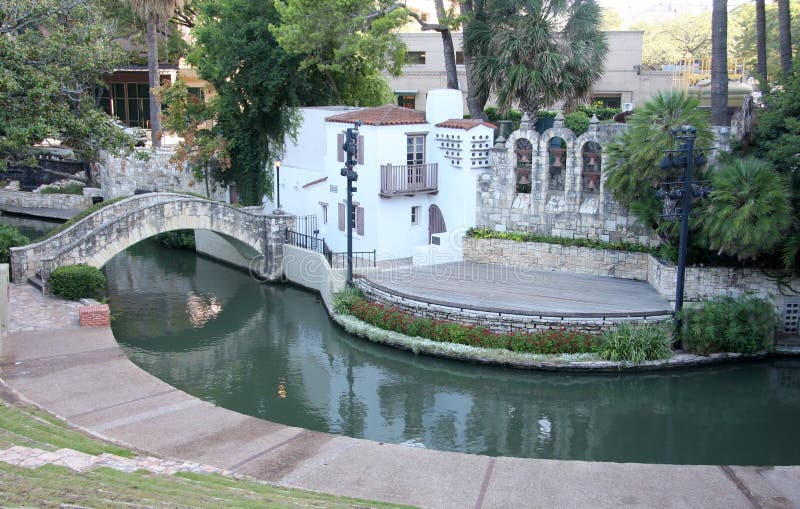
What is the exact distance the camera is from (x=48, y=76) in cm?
2609

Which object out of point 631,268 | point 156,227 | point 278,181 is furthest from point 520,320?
point 278,181

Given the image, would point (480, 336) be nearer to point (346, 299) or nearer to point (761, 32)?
point (346, 299)

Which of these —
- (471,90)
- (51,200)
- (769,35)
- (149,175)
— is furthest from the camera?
(769,35)

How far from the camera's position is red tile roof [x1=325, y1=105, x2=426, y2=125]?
29.5 metres

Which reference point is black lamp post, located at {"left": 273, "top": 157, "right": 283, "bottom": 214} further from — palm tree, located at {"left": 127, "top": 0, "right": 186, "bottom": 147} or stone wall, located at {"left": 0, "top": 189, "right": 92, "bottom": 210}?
stone wall, located at {"left": 0, "top": 189, "right": 92, "bottom": 210}

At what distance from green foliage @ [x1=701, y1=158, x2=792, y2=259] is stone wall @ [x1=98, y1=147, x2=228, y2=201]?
25257 mm

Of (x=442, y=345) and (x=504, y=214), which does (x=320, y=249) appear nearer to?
(x=504, y=214)

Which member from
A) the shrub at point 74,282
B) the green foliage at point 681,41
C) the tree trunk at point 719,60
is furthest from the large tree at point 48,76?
the green foliage at point 681,41

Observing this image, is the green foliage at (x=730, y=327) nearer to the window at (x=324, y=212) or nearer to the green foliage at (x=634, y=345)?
the green foliage at (x=634, y=345)

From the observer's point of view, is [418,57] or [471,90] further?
[418,57]

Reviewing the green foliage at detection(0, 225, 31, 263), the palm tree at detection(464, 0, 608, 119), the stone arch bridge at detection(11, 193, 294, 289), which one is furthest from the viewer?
the palm tree at detection(464, 0, 608, 119)

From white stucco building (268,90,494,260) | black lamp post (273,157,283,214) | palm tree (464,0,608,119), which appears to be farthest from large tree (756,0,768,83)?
black lamp post (273,157,283,214)

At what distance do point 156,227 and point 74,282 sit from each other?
3.78 m

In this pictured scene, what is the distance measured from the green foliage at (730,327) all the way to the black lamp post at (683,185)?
1.70 ft
